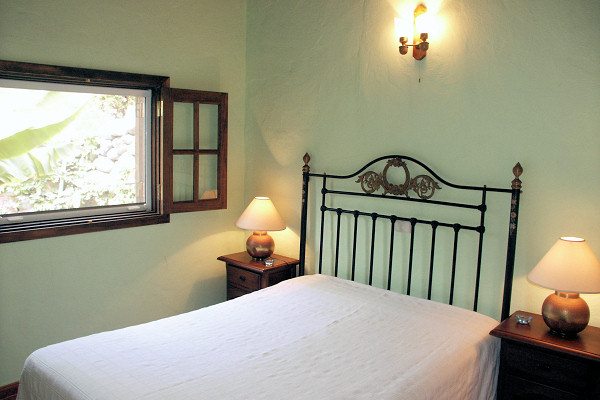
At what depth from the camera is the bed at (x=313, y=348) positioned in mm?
1918

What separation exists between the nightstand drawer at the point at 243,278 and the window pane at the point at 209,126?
0.92 metres

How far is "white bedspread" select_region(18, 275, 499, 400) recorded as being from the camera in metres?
1.90

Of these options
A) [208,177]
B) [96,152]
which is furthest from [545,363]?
[96,152]

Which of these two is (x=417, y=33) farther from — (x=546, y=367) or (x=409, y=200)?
(x=546, y=367)

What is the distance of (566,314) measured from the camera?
2232 millimetres

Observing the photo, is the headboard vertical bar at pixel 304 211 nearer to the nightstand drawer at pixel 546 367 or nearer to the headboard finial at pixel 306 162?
the headboard finial at pixel 306 162

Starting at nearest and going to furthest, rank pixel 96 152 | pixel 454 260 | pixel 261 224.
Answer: pixel 454 260, pixel 96 152, pixel 261 224

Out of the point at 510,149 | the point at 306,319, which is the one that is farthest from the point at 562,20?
the point at 306,319

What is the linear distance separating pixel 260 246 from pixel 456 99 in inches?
64.2

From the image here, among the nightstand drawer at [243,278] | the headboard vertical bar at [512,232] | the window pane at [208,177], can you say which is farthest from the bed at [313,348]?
the window pane at [208,177]

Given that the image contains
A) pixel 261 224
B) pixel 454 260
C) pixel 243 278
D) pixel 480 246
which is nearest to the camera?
pixel 480 246

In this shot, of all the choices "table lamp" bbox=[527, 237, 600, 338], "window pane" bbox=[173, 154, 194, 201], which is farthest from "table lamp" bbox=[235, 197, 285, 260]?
"table lamp" bbox=[527, 237, 600, 338]

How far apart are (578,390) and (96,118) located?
302 cm

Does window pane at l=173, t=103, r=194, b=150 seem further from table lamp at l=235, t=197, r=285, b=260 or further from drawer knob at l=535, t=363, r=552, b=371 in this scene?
drawer knob at l=535, t=363, r=552, b=371
